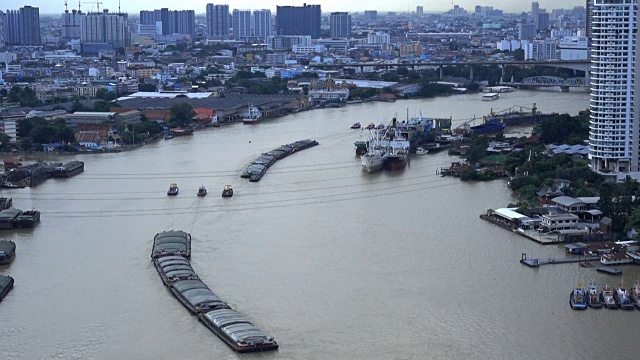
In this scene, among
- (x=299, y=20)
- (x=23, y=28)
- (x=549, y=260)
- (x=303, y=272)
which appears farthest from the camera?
(x=299, y=20)

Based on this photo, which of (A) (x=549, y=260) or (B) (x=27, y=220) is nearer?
(A) (x=549, y=260)

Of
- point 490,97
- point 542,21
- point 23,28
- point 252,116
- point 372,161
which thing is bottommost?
point 372,161

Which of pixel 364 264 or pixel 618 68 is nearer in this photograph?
pixel 364 264

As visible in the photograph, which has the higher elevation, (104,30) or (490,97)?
(104,30)

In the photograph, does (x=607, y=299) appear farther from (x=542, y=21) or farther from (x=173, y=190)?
(x=542, y=21)

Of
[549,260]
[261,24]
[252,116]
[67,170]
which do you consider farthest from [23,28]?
[549,260]

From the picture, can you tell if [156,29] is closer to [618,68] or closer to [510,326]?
[618,68]

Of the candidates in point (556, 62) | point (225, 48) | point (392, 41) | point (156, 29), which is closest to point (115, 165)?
point (556, 62)
